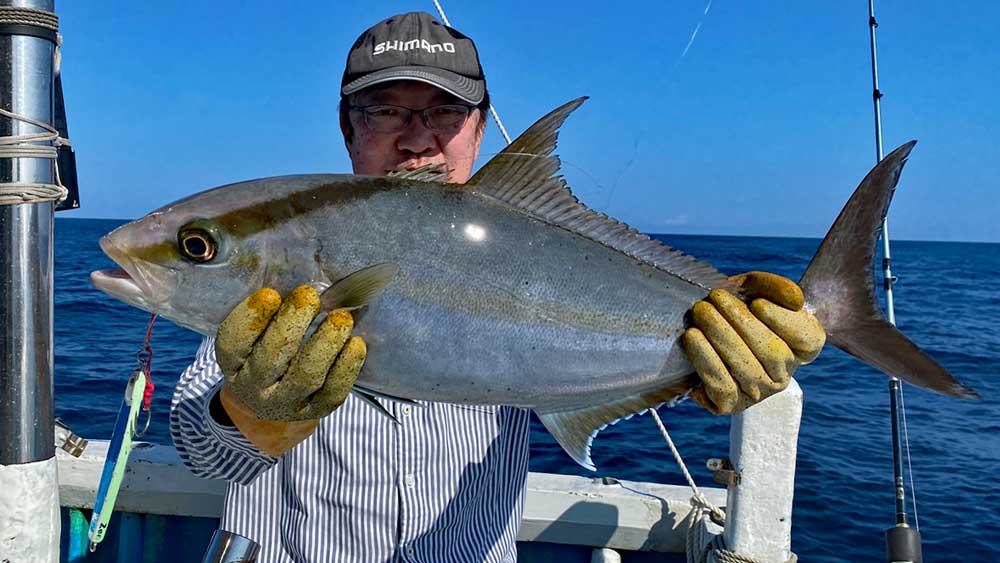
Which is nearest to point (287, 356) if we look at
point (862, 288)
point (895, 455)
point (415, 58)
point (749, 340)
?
point (749, 340)

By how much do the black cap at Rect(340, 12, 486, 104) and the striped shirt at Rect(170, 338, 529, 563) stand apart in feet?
4.00

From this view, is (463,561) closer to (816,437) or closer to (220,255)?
(220,255)

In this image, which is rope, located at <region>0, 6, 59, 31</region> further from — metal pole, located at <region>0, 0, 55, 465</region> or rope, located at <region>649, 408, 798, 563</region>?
rope, located at <region>649, 408, 798, 563</region>

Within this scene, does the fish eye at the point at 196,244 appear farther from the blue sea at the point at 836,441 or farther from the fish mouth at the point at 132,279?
the blue sea at the point at 836,441

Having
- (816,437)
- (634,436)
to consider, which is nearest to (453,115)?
(634,436)

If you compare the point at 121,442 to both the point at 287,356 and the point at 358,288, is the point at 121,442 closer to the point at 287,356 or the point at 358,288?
the point at 287,356

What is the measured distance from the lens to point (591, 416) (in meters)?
2.15

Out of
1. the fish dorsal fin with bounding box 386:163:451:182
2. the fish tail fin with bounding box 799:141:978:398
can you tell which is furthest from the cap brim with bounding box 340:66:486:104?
the fish tail fin with bounding box 799:141:978:398

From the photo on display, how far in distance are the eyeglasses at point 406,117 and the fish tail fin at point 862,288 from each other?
4.90ft

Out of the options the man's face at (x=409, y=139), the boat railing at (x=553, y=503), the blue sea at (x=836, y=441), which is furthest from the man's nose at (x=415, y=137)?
the blue sea at (x=836, y=441)

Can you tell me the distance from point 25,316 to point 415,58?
161 cm

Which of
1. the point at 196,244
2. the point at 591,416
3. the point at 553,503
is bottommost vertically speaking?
the point at 553,503

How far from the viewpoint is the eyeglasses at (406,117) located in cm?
295

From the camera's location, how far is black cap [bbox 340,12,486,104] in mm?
2844
